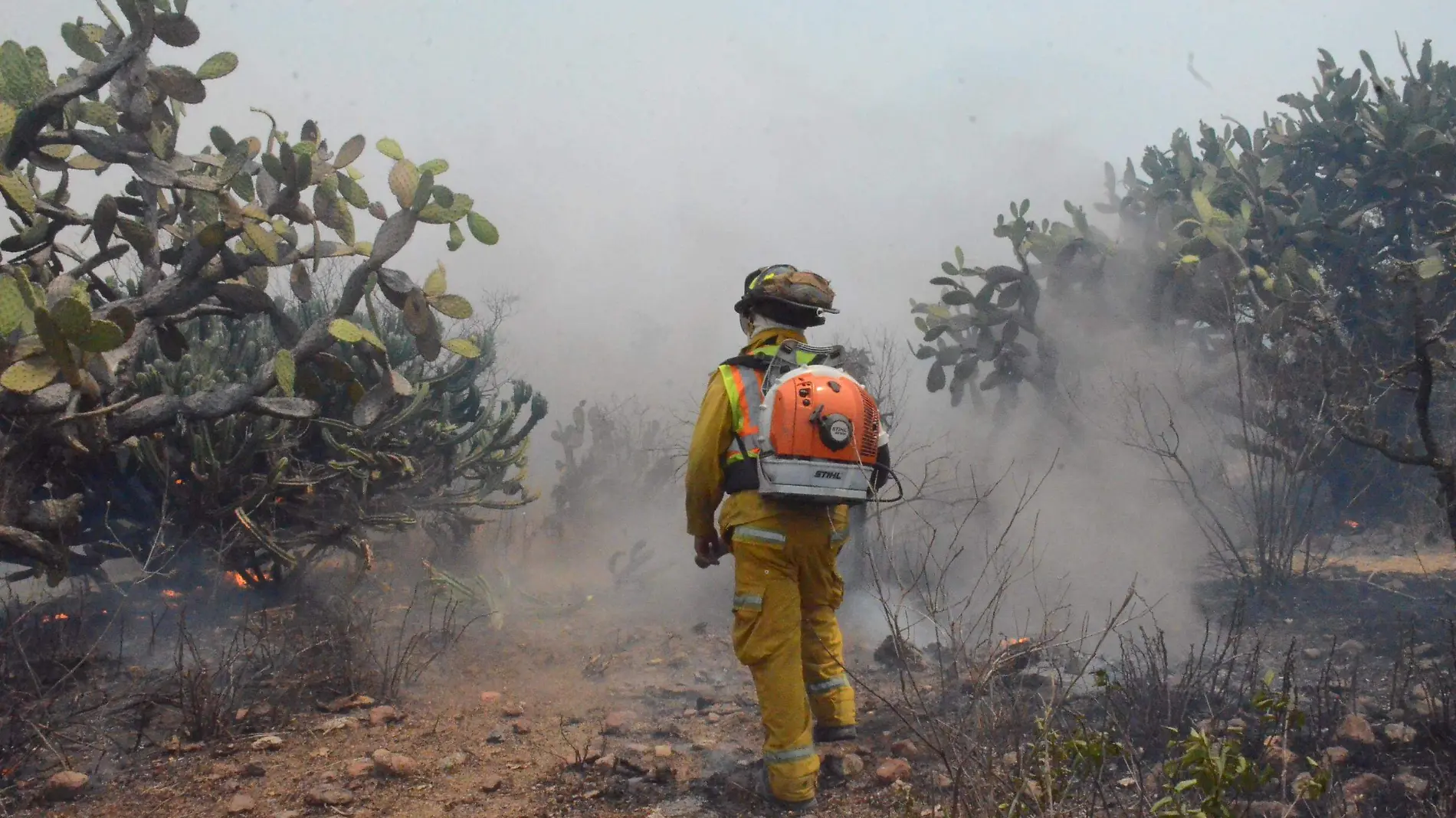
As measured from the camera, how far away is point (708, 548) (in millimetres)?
3256

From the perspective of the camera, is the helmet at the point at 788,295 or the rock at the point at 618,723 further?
the rock at the point at 618,723

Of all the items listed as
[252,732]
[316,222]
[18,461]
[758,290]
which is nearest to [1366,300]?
[758,290]

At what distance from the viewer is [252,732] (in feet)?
11.4

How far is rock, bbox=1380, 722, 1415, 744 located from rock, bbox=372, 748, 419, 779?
3232 millimetres

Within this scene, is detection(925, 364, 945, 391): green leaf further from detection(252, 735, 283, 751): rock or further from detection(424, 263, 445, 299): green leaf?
detection(252, 735, 283, 751): rock

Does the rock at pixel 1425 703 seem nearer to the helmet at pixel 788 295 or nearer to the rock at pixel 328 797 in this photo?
the helmet at pixel 788 295

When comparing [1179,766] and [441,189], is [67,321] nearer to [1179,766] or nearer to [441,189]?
[441,189]

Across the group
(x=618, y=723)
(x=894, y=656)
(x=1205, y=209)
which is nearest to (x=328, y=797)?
(x=618, y=723)

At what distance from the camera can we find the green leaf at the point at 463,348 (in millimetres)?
4496

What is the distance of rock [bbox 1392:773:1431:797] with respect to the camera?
2625 millimetres

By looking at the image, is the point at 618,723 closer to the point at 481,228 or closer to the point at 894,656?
the point at 894,656

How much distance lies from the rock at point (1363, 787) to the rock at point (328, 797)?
2.99 metres

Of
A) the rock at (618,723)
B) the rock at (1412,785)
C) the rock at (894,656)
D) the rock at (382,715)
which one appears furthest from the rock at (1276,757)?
the rock at (382,715)

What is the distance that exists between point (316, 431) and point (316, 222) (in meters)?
1.19
